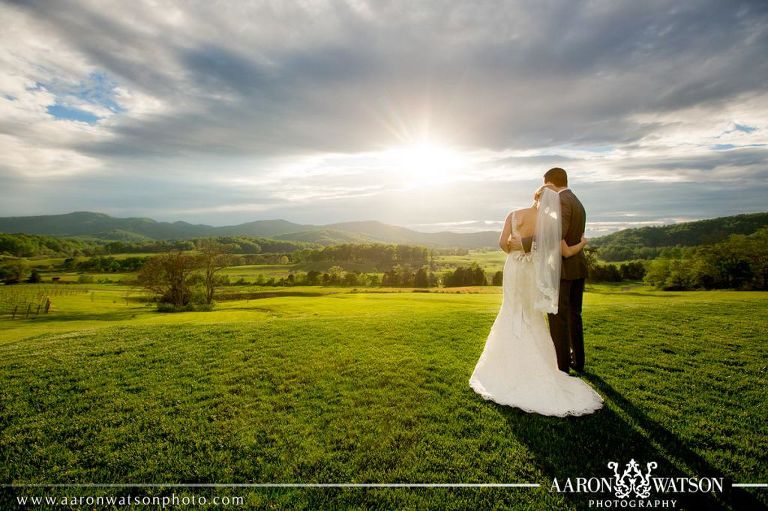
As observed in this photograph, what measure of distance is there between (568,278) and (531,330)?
4.57 feet

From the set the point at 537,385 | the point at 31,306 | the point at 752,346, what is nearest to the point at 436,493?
the point at 537,385

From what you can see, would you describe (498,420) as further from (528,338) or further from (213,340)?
(213,340)

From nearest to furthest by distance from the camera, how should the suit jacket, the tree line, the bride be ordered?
the bride
the suit jacket
the tree line

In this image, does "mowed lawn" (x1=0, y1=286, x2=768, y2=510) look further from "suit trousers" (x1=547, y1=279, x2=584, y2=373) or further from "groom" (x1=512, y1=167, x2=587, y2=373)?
"groom" (x1=512, y1=167, x2=587, y2=373)

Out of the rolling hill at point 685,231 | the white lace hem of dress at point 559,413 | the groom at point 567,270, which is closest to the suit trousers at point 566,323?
the groom at point 567,270

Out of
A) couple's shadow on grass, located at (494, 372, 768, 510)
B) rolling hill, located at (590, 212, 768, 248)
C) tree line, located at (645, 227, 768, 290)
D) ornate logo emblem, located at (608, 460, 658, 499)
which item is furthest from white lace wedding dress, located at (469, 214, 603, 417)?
rolling hill, located at (590, 212, 768, 248)

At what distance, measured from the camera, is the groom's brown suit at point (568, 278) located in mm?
7328

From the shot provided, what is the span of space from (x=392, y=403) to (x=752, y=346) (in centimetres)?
1037

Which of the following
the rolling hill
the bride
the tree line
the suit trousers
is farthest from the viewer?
the rolling hill

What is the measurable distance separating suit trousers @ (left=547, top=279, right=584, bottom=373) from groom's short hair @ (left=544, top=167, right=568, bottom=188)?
84.5 inches

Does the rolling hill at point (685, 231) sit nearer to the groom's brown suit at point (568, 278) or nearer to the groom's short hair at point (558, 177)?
the groom's brown suit at point (568, 278)

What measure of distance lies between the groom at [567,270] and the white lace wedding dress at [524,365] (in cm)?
35

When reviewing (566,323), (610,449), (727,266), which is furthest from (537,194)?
(727,266)

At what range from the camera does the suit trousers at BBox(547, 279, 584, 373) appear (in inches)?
294
